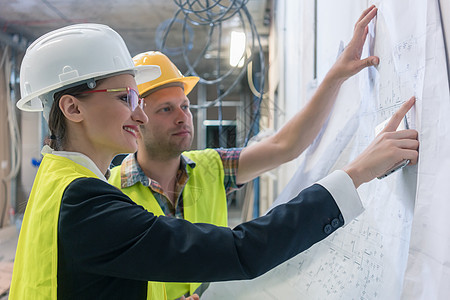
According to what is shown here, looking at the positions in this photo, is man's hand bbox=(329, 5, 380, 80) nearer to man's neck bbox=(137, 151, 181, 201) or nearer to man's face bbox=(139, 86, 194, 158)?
man's face bbox=(139, 86, 194, 158)

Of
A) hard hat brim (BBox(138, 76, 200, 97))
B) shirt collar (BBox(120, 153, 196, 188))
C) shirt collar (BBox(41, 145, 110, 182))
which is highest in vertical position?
hard hat brim (BBox(138, 76, 200, 97))

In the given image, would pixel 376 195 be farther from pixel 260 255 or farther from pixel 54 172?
pixel 54 172

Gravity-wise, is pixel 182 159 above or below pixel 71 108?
below

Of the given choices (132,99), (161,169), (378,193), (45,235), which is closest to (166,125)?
(161,169)

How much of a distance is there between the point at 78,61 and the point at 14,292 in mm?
493

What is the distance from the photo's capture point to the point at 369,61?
78 centimetres

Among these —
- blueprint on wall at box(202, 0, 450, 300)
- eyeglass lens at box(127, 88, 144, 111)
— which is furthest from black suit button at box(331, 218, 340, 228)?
eyeglass lens at box(127, 88, 144, 111)

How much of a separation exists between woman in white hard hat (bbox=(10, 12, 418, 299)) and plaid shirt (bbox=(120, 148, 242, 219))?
35cm

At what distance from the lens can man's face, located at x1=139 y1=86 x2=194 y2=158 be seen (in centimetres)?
115

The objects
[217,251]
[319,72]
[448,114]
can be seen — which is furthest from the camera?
[319,72]

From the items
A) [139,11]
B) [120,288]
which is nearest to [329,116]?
[120,288]

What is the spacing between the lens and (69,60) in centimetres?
76

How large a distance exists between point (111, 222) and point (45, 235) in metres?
0.16

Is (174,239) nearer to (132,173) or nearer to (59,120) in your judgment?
(59,120)
